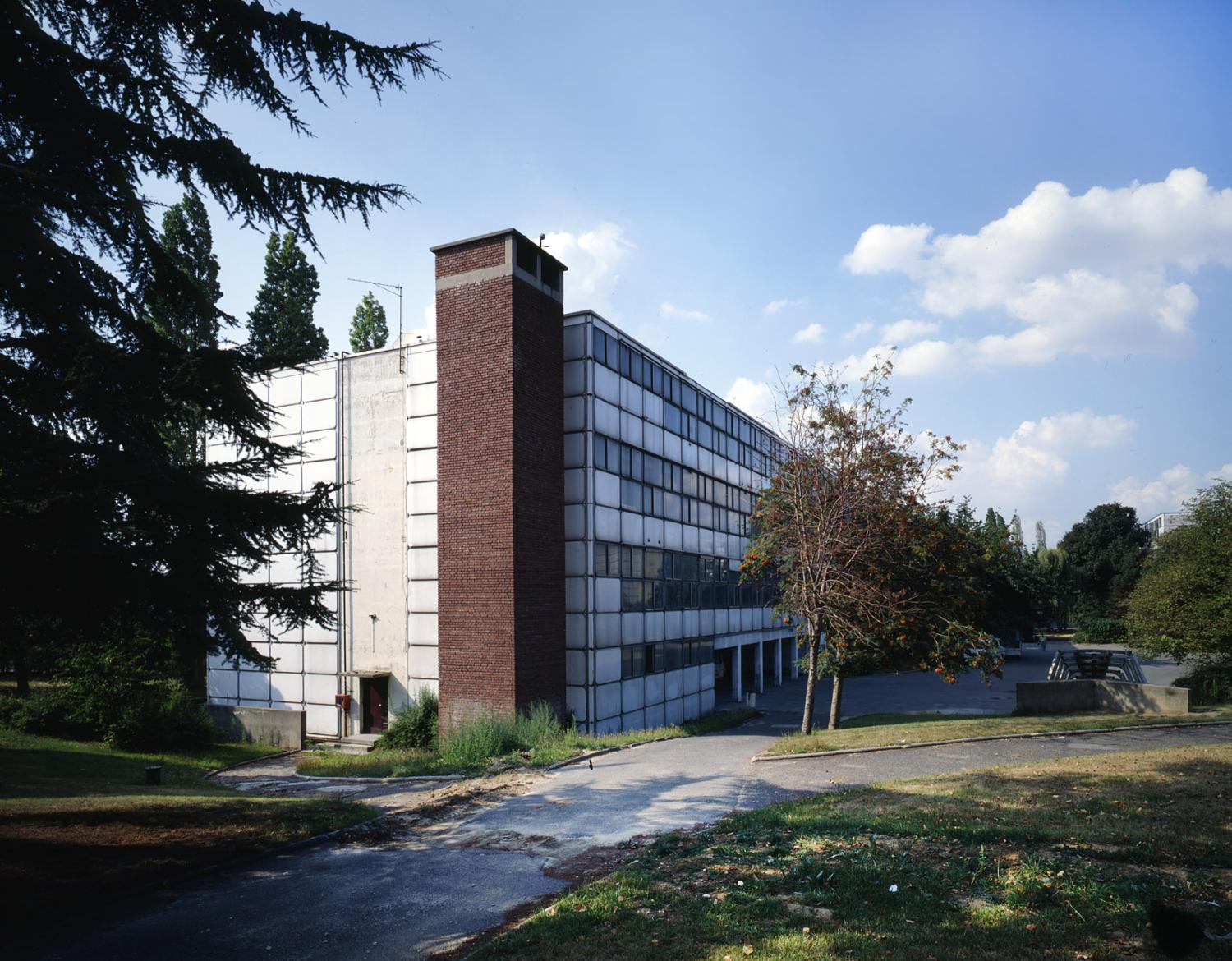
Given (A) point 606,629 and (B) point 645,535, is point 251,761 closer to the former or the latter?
(A) point 606,629

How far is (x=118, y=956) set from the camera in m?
7.16

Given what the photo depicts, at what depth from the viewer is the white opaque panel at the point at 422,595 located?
75.4 feet

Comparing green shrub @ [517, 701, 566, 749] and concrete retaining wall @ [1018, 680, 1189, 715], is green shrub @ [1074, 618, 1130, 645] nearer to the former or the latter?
concrete retaining wall @ [1018, 680, 1189, 715]

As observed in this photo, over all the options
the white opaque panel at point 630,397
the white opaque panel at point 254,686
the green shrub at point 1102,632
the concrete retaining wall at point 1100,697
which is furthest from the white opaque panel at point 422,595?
the green shrub at point 1102,632

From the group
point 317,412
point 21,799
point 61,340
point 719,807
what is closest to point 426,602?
point 317,412

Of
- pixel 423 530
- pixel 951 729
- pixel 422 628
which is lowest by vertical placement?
pixel 951 729

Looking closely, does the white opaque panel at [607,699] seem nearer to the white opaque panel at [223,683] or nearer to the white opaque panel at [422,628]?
the white opaque panel at [422,628]

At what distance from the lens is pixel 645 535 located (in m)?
27.1

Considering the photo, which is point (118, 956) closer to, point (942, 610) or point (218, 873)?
point (218, 873)

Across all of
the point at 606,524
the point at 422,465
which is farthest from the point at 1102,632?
the point at 422,465

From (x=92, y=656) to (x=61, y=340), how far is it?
662 inches

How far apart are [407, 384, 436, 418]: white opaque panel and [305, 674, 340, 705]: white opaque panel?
9.24m

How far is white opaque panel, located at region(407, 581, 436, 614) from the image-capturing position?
23.0 metres

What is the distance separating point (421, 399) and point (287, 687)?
36.6 feet
